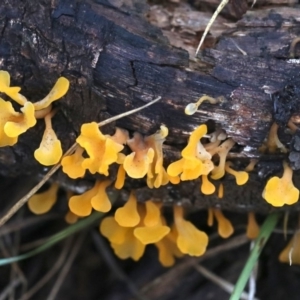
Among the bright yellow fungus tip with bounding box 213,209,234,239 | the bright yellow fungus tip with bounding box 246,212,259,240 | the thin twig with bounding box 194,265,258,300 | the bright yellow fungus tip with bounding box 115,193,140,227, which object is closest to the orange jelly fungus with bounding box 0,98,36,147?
the bright yellow fungus tip with bounding box 115,193,140,227

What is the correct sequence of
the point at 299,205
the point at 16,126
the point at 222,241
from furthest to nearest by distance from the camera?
the point at 222,241 < the point at 299,205 < the point at 16,126

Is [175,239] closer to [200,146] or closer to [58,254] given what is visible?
[200,146]

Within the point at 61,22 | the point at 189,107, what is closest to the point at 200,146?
the point at 189,107

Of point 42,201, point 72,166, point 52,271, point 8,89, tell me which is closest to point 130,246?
point 42,201

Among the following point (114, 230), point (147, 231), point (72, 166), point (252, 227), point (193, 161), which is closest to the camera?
point (193, 161)

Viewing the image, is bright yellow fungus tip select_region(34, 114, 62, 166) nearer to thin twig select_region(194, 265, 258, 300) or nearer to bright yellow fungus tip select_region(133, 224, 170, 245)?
bright yellow fungus tip select_region(133, 224, 170, 245)

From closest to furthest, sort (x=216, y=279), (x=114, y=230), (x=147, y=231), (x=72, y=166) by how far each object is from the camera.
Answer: (x=72, y=166) → (x=147, y=231) → (x=114, y=230) → (x=216, y=279)

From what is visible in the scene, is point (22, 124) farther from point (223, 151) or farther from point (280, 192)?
point (280, 192)
